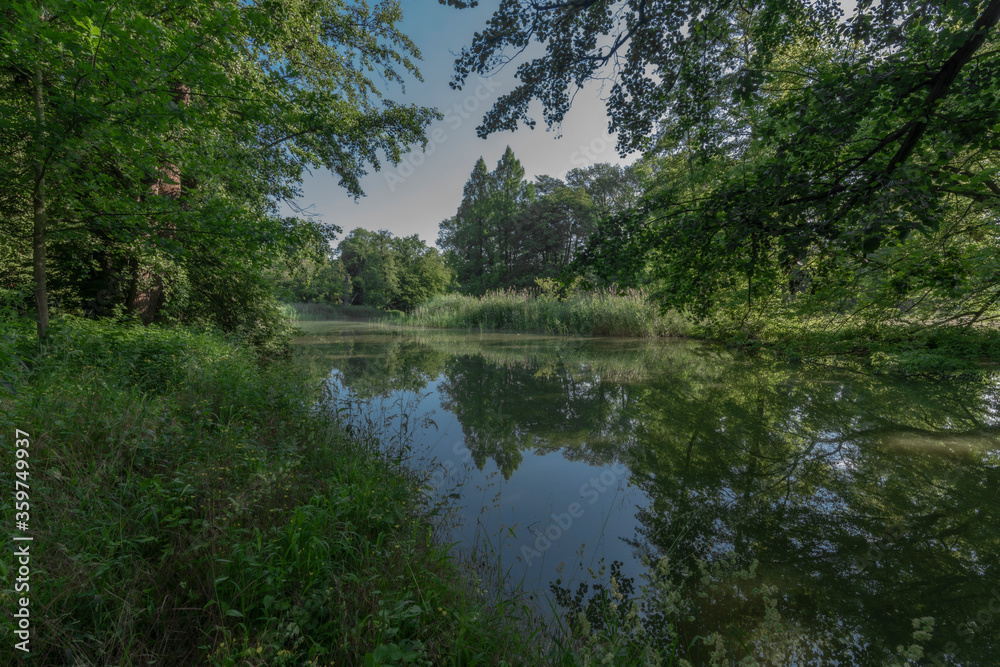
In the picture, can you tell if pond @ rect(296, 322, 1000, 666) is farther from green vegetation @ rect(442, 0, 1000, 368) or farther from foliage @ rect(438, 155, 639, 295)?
foliage @ rect(438, 155, 639, 295)

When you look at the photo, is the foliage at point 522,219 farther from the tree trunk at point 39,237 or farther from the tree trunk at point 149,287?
the tree trunk at point 39,237

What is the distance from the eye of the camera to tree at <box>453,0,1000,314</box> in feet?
7.32

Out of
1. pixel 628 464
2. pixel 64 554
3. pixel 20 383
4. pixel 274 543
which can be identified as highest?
pixel 20 383

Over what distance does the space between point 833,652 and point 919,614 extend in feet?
2.02

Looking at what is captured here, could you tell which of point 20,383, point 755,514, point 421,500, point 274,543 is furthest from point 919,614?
point 20,383

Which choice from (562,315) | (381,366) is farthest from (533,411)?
(562,315)

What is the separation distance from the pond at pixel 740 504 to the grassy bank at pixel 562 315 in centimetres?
622

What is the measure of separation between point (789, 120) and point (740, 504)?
309cm

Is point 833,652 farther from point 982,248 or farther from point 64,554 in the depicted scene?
point 982,248

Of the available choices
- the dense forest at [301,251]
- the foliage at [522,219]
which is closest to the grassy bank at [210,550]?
the dense forest at [301,251]

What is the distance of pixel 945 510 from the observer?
2512 mm

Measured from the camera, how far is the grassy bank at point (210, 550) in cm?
120

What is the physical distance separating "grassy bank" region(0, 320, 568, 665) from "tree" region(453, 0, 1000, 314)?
278 centimetres

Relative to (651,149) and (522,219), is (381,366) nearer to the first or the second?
(651,149)
